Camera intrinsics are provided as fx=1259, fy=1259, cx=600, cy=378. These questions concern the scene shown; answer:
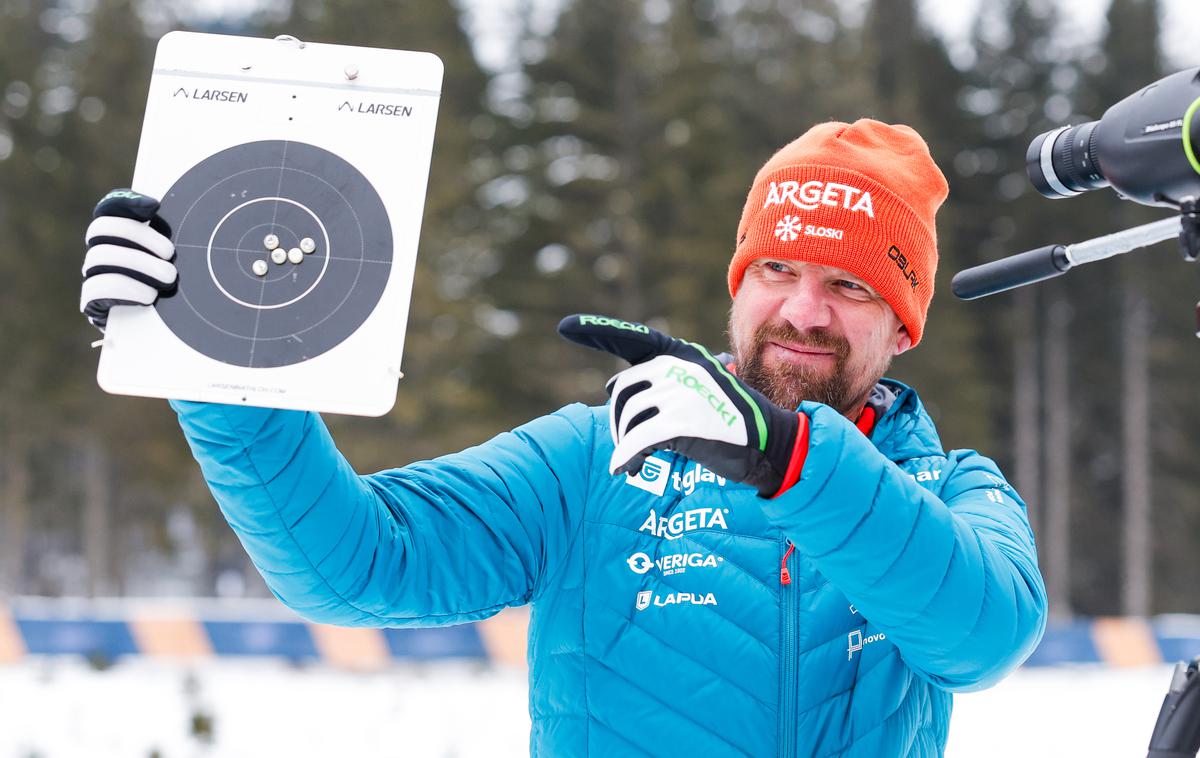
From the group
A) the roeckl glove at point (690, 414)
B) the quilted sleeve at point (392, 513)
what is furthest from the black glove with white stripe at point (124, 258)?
the roeckl glove at point (690, 414)

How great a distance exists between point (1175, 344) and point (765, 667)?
2912cm

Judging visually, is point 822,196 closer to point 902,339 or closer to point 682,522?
point 902,339

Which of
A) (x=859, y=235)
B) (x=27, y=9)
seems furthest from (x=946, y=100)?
(x=859, y=235)

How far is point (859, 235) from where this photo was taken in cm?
249

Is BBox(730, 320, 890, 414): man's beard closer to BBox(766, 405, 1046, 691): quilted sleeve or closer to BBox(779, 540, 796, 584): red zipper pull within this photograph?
BBox(779, 540, 796, 584): red zipper pull

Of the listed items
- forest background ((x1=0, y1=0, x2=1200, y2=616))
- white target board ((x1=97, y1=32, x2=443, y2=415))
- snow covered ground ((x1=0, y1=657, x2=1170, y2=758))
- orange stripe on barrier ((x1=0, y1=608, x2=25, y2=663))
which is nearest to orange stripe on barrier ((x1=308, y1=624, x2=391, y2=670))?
snow covered ground ((x1=0, y1=657, x2=1170, y2=758))

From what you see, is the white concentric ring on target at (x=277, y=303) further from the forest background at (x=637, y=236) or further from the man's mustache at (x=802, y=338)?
the forest background at (x=637, y=236)

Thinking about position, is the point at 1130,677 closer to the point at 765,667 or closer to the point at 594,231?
the point at 765,667

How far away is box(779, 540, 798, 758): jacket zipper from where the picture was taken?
85.7 inches

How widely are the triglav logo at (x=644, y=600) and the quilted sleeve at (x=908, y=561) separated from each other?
18.9 inches

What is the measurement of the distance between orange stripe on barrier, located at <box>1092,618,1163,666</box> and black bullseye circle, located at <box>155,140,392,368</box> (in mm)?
11351

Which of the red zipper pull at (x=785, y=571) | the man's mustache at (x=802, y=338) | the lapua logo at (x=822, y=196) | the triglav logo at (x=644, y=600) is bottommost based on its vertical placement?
the triglav logo at (x=644, y=600)

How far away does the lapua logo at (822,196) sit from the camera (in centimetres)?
254

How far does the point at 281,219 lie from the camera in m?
2.02
